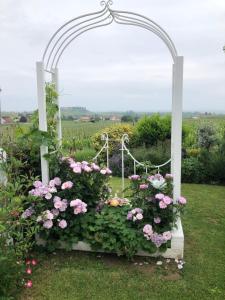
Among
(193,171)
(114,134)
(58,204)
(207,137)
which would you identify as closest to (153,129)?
(114,134)

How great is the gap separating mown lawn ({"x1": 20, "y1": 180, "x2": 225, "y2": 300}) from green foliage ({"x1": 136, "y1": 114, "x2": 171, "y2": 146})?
4.73 metres

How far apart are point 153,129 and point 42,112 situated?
5.24 metres

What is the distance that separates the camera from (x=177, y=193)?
336 cm

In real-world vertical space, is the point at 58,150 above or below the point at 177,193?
above

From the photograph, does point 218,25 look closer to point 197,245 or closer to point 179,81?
point 179,81

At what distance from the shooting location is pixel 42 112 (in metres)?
3.40

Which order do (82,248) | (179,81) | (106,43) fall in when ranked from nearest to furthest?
(179,81)
(82,248)
(106,43)

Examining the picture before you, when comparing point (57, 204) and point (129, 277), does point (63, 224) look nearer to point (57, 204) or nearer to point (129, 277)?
point (57, 204)

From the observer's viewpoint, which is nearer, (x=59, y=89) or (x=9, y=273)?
(x=9, y=273)

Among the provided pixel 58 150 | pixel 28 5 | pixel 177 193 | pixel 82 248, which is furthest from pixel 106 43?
pixel 82 248

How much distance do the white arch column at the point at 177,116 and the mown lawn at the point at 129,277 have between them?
0.71m

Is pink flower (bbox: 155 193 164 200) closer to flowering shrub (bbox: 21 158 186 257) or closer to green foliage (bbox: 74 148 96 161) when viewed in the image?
flowering shrub (bbox: 21 158 186 257)

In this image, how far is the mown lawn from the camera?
2.68m

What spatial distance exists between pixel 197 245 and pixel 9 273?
6.92ft
